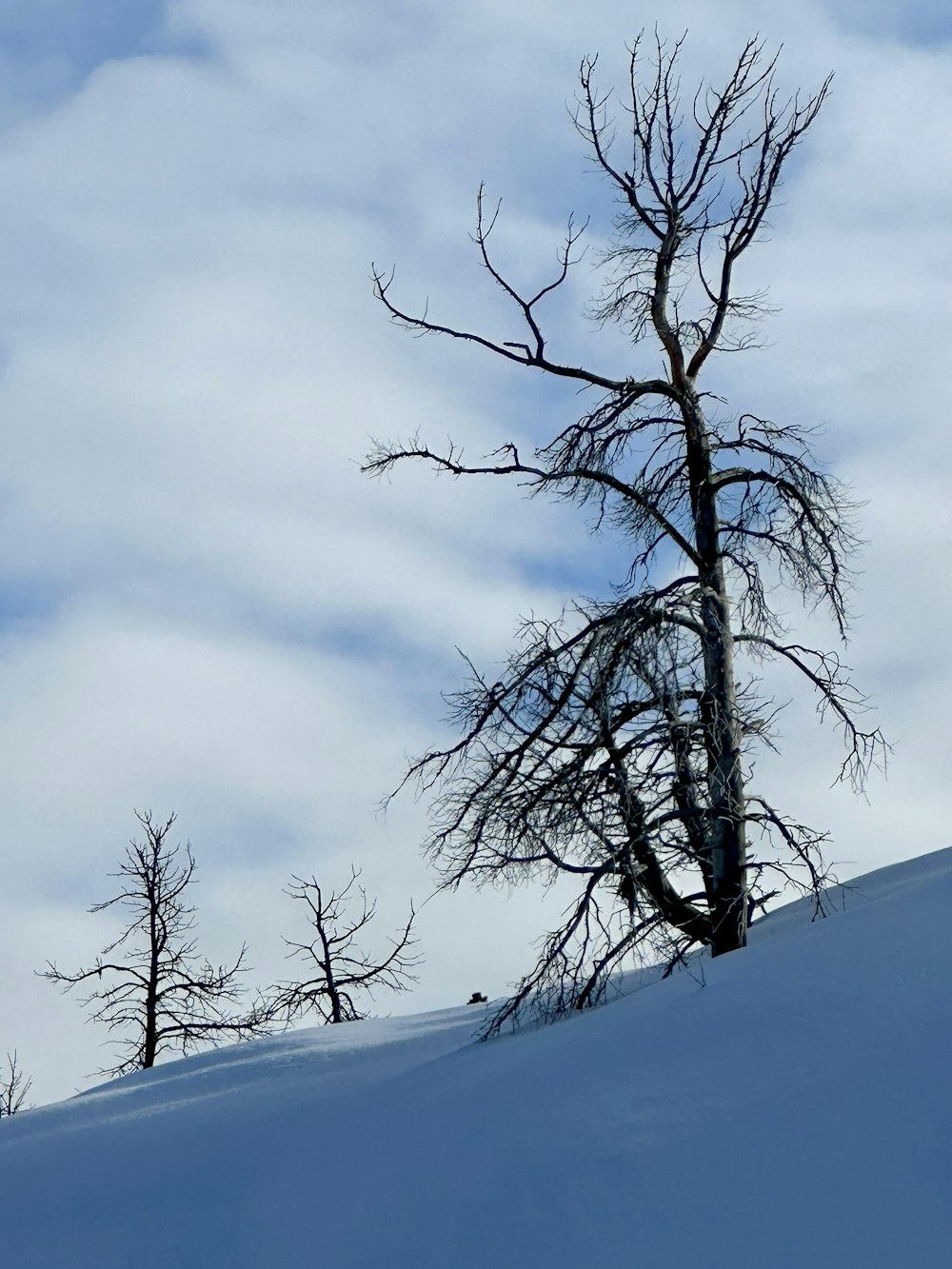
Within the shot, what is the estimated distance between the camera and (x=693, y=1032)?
6824 mm

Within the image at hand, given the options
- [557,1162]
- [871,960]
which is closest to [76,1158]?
[557,1162]

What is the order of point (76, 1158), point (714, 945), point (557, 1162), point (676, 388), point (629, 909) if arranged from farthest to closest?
point (676, 388)
point (714, 945)
point (629, 909)
point (76, 1158)
point (557, 1162)

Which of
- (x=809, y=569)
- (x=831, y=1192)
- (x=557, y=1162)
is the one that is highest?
(x=809, y=569)

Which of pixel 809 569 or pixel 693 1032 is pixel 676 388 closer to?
pixel 809 569

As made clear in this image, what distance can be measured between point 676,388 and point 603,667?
3.01m

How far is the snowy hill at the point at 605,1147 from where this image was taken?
528 centimetres

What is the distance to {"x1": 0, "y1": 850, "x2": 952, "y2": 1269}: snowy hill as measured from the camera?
5281 mm

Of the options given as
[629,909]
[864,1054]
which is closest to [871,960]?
[864,1054]

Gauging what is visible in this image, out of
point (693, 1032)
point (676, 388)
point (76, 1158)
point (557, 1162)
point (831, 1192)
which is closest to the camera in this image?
point (831, 1192)

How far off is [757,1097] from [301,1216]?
2191mm

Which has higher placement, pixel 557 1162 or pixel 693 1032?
pixel 693 1032

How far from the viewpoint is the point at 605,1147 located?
19.3 ft

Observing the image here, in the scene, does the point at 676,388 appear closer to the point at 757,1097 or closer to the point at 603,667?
the point at 603,667

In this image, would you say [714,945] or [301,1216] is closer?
[301,1216]
